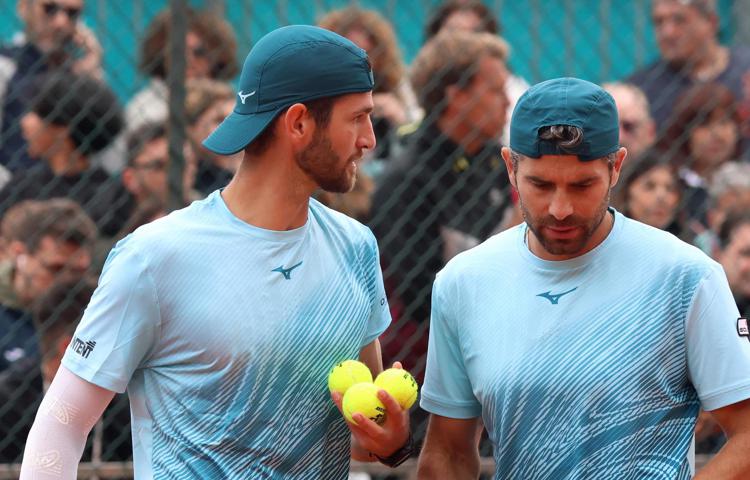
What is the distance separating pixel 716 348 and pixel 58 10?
3.00m

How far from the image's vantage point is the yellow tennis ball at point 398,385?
284cm

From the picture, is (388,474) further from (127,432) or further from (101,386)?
(101,386)

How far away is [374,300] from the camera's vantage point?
10.2 feet

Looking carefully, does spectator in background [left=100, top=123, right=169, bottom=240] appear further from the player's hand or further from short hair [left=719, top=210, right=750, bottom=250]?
short hair [left=719, top=210, right=750, bottom=250]

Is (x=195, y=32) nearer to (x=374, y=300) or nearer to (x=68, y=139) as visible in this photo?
(x=68, y=139)

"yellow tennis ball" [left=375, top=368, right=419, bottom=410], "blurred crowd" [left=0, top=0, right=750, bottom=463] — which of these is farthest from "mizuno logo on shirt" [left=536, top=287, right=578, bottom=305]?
"blurred crowd" [left=0, top=0, right=750, bottom=463]

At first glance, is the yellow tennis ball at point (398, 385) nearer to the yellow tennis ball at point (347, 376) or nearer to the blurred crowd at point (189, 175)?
the yellow tennis ball at point (347, 376)

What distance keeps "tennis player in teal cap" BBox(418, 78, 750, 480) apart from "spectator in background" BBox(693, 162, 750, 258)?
88.8 inches

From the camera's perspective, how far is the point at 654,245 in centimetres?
290

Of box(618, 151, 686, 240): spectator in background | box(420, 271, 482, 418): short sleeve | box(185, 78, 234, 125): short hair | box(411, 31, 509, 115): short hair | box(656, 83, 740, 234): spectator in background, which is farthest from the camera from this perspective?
box(656, 83, 740, 234): spectator in background

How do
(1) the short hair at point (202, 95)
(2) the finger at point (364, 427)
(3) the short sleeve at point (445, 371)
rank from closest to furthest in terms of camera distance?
(2) the finger at point (364, 427), (3) the short sleeve at point (445, 371), (1) the short hair at point (202, 95)

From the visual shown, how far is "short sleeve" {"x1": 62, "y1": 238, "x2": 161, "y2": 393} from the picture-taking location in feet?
9.16

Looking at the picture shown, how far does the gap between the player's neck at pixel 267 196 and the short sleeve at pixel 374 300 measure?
264mm

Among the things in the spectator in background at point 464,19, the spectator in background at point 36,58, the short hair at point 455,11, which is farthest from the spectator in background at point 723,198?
the spectator in background at point 36,58
